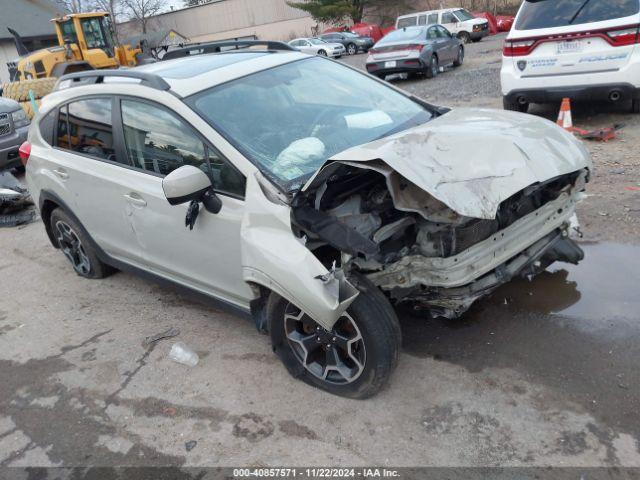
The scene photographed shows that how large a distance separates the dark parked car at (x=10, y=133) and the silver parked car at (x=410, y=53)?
28.2ft

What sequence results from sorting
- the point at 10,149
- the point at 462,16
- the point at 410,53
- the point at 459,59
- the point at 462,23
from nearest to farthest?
1. the point at 10,149
2. the point at 410,53
3. the point at 459,59
4. the point at 462,23
5. the point at 462,16

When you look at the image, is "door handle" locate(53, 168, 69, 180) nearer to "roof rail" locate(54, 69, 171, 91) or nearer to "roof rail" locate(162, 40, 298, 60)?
"roof rail" locate(54, 69, 171, 91)

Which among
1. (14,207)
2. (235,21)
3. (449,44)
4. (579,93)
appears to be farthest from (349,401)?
(235,21)

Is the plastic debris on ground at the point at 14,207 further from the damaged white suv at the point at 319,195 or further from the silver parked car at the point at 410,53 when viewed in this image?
the silver parked car at the point at 410,53

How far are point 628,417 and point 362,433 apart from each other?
1322mm

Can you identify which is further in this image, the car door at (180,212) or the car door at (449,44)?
the car door at (449,44)

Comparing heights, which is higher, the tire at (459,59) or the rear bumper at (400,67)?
the rear bumper at (400,67)

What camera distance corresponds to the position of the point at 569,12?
264 inches

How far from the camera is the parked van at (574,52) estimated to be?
20.9 feet

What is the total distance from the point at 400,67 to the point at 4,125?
918 centimetres

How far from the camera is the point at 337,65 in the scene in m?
4.29

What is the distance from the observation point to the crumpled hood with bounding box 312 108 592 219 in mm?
2488

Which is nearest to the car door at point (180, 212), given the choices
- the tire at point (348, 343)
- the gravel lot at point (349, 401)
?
the tire at point (348, 343)

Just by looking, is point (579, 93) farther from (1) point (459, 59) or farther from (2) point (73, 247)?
(1) point (459, 59)
